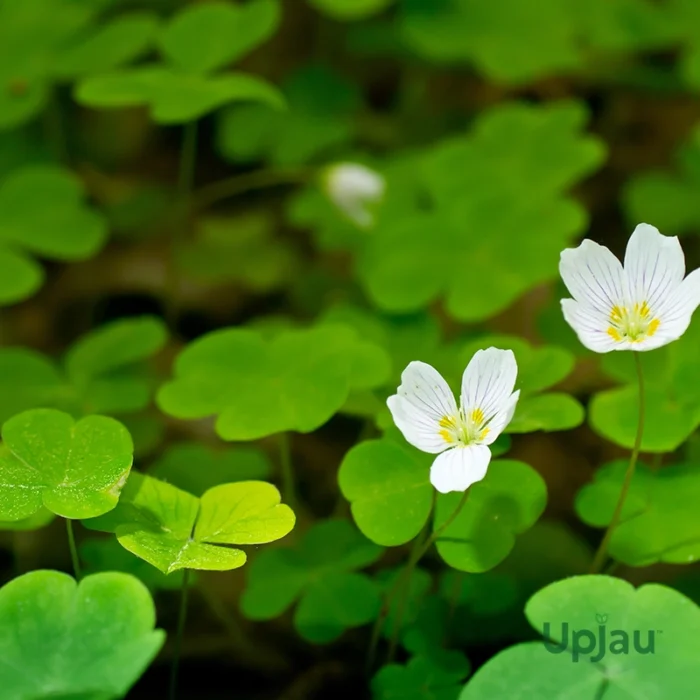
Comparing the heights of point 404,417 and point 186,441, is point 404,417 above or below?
above

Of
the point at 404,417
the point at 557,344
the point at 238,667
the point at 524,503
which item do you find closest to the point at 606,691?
the point at 524,503

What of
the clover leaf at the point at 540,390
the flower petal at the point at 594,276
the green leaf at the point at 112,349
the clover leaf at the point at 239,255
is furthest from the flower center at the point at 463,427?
the clover leaf at the point at 239,255

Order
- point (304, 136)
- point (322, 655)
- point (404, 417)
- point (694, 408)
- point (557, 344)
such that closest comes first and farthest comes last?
point (404, 417) < point (694, 408) < point (322, 655) < point (557, 344) < point (304, 136)

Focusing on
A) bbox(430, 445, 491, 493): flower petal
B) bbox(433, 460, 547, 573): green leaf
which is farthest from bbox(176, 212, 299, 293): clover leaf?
bbox(430, 445, 491, 493): flower petal

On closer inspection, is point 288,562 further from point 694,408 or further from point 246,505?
point 694,408

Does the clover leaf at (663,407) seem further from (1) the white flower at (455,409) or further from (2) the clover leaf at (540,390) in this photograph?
(1) the white flower at (455,409)

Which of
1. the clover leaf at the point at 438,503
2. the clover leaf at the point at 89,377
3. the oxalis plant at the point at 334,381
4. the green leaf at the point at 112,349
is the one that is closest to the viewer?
the oxalis plant at the point at 334,381

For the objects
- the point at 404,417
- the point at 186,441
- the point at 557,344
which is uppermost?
the point at 404,417
